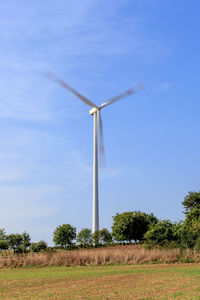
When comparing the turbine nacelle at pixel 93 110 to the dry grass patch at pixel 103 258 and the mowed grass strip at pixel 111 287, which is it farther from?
the mowed grass strip at pixel 111 287

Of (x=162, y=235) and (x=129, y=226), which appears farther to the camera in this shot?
(x=129, y=226)

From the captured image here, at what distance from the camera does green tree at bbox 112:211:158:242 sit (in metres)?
59.3

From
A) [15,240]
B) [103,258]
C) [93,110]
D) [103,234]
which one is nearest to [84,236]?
[103,234]

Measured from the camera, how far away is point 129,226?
195 ft

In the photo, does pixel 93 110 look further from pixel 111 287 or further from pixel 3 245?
pixel 111 287

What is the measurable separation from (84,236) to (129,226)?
7.50m

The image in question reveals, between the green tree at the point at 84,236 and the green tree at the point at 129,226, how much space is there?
3951mm

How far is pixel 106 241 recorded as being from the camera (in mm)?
59312

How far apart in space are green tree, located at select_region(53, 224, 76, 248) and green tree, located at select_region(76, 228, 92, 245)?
6.32 ft

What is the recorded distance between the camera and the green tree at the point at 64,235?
63250 millimetres

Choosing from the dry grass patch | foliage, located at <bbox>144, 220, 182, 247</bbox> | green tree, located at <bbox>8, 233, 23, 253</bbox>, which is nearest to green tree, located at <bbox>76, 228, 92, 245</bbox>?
green tree, located at <bbox>8, 233, 23, 253</bbox>

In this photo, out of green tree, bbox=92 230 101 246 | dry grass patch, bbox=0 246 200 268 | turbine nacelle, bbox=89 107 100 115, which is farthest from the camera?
turbine nacelle, bbox=89 107 100 115

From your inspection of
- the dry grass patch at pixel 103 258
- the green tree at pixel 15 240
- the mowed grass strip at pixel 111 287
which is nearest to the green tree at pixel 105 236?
the green tree at pixel 15 240

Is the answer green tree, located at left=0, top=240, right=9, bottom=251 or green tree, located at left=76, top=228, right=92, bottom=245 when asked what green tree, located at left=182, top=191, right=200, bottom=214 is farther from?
green tree, located at left=0, top=240, right=9, bottom=251
